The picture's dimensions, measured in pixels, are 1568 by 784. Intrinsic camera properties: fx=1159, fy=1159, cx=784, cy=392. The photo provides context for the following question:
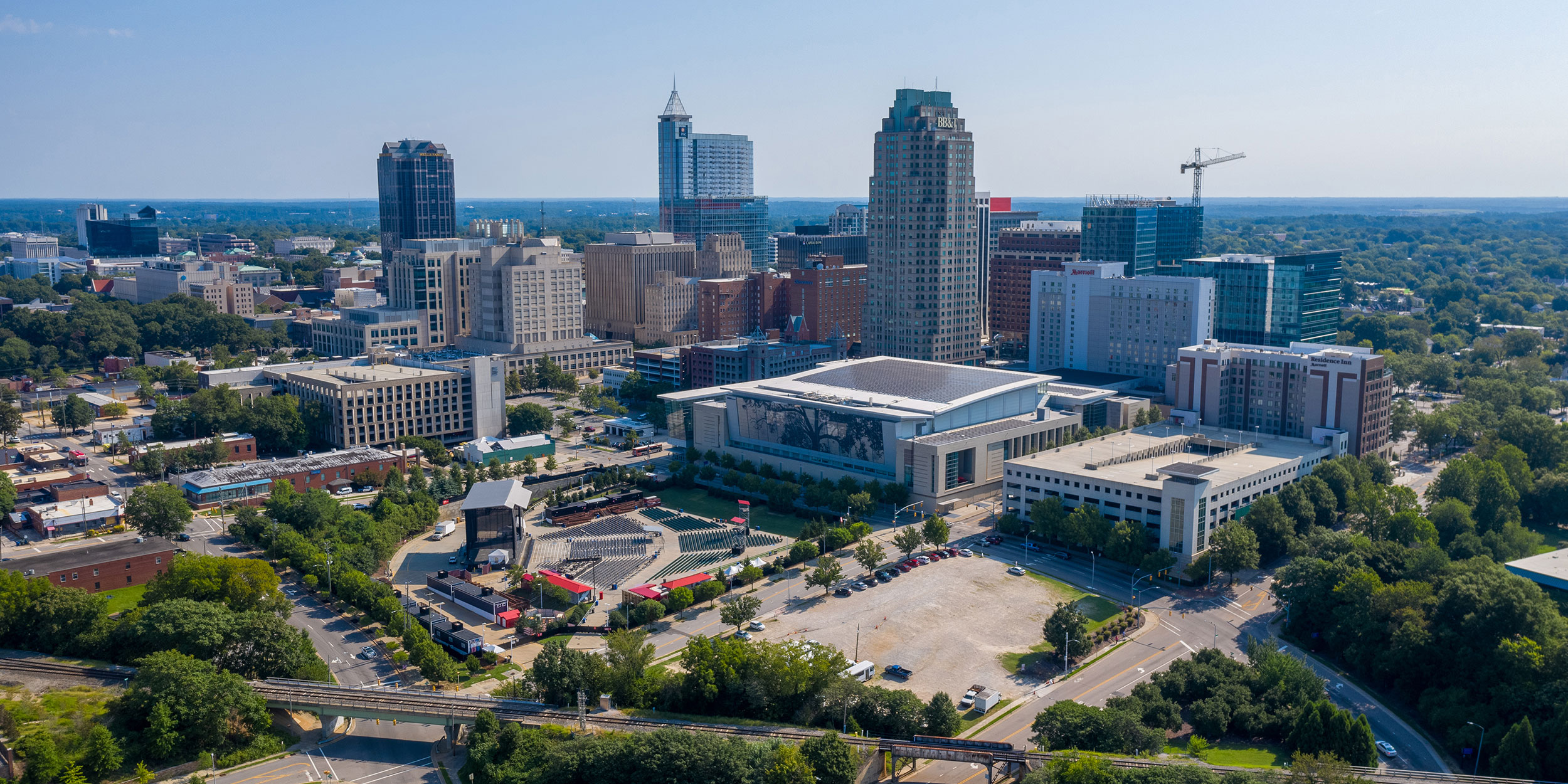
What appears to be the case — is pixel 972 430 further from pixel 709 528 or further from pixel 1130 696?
pixel 1130 696

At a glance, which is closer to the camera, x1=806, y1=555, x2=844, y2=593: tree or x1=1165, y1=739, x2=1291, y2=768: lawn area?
x1=1165, y1=739, x2=1291, y2=768: lawn area

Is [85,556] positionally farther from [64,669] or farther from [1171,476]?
[1171,476]

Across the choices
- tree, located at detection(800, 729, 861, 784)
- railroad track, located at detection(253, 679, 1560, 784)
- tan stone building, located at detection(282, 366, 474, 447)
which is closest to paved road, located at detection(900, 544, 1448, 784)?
railroad track, located at detection(253, 679, 1560, 784)

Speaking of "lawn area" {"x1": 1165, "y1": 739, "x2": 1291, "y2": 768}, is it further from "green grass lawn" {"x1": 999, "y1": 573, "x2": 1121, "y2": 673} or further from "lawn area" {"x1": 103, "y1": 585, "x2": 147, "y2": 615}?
"lawn area" {"x1": 103, "y1": 585, "x2": 147, "y2": 615}

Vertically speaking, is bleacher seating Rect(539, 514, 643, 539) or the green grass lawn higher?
bleacher seating Rect(539, 514, 643, 539)

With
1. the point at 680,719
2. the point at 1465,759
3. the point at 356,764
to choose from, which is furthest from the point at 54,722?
the point at 1465,759

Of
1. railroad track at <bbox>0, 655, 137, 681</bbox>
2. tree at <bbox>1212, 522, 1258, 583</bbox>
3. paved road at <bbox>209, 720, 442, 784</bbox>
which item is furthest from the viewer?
tree at <bbox>1212, 522, 1258, 583</bbox>

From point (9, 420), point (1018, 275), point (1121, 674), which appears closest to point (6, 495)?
point (9, 420)

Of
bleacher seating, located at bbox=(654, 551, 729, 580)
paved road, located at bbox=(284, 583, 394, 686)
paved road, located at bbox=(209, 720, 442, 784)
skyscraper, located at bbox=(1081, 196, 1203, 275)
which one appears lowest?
paved road, located at bbox=(209, 720, 442, 784)
